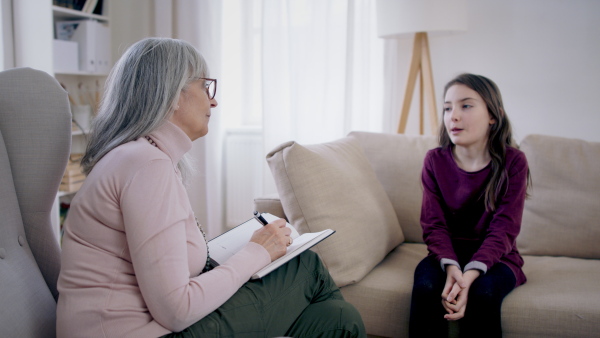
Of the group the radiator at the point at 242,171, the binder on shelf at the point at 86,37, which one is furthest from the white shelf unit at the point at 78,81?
the radiator at the point at 242,171

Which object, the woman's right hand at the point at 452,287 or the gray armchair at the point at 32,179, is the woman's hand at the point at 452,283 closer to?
the woman's right hand at the point at 452,287

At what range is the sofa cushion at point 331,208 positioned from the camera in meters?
1.68

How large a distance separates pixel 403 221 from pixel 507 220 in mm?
510

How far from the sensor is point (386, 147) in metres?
2.20

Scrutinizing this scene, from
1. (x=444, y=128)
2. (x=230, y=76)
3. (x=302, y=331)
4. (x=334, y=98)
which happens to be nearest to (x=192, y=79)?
(x=302, y=331)

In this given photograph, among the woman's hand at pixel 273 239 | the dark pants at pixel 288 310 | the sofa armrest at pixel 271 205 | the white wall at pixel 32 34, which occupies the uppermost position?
the white wall at pixel 32 34

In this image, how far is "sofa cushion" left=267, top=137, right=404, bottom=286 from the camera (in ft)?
5.52

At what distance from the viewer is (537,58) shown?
9.18ft

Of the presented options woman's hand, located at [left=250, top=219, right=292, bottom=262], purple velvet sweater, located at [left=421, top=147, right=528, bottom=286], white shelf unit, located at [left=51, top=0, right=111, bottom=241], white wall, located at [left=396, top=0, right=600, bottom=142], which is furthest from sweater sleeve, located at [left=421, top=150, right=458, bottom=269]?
white shelf unit, located at [left=51, top=0, right=111, bottom=241]

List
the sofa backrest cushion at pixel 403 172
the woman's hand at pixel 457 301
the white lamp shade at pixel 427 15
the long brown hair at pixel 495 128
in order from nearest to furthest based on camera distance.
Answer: the woman's hand at pixel 457 301, the long brown hair at pixel 495 128, the sofa backrest cushion at pixel 403 172, the white lamp shade at pixel 427 15

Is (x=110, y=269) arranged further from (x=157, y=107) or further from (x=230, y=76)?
(x=230, y=76)

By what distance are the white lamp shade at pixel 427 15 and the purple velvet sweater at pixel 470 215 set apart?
799mm

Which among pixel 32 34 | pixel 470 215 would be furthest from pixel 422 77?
pixel 32 34

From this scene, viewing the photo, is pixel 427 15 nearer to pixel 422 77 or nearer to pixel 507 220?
pixel 422 77
